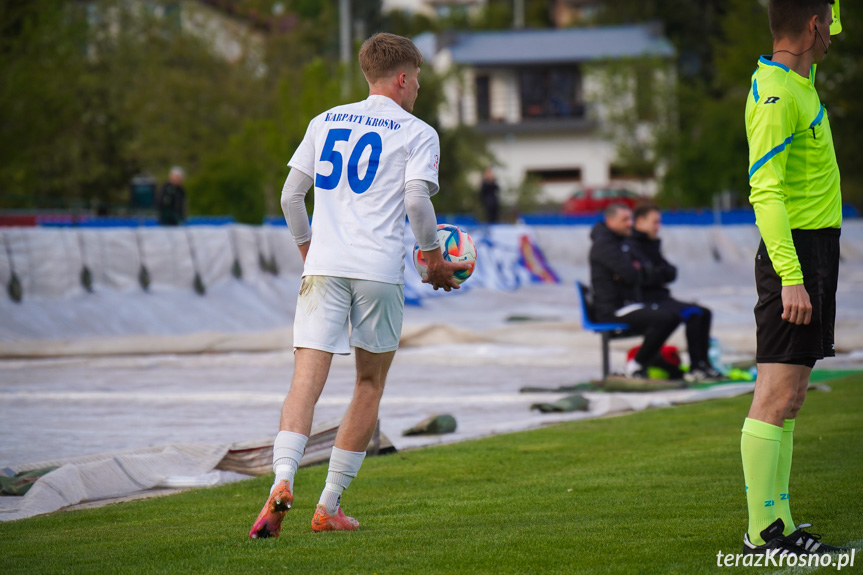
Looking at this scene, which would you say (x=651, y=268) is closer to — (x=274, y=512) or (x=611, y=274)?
(x=611, y=274)

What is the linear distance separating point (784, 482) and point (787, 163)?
1.16m

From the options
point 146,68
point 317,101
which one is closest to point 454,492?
point 317,101

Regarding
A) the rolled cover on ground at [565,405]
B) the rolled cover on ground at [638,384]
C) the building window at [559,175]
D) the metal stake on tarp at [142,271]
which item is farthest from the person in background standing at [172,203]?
the building window at [559,175]

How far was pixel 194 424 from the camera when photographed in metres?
8.47

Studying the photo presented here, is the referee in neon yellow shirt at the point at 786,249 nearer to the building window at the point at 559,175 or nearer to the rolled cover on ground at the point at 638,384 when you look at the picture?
the rolled cover on ground at the point at 638,384

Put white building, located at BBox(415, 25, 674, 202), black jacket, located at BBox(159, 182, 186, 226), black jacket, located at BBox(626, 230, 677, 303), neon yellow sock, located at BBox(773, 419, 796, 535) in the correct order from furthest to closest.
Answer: white building, located at BBox(415, 25, 674, 202) < black jacket, located at BBox(159, 182, 186, 226) < black jacket, located at BBox(626, 230, 677, 303) < neon yellow sock, located at BBox(773, 419, 796, 535)

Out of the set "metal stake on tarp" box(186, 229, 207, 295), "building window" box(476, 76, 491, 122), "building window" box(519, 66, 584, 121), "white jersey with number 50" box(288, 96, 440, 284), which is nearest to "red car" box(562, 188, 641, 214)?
"building window" box(519, 66, 584, 121)

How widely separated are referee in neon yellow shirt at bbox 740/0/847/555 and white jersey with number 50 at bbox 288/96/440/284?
1323mm

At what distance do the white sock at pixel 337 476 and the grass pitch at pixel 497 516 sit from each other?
6.8 inches

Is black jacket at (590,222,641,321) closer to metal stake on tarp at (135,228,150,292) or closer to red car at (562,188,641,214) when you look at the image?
metal stake on tarp at (135,228,150,292)

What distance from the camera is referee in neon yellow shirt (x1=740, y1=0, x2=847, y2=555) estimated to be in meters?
3.90

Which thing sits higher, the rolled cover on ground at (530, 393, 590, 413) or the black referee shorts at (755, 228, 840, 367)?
the black referee shorts at (755, 228, 840, 367)

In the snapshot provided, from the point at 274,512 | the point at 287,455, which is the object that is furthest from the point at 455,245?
the point at 274,512

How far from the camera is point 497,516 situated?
482 centimetres
